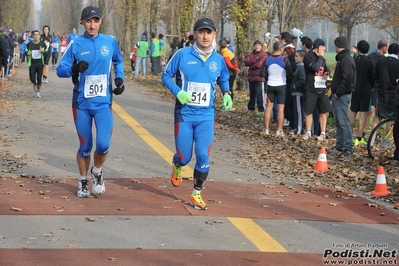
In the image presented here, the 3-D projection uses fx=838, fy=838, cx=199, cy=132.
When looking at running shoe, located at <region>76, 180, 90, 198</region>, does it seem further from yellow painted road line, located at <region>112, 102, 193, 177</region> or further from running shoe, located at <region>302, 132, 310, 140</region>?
running shoe, located at <region>302, 132, 310, 140</region>

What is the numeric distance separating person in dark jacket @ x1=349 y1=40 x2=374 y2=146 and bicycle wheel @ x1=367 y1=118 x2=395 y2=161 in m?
1.19

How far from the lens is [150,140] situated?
14891mm

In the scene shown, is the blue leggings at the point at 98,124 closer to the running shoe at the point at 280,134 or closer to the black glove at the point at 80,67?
the black glove at the point at 80,67

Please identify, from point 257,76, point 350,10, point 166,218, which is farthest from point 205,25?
point 350,10

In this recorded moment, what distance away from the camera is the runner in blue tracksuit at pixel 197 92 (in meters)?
8.95

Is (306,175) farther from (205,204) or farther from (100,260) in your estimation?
(100,260)

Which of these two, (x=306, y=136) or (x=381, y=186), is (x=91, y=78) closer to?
(x=381, y=186)

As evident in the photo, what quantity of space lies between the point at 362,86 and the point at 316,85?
2.83 feet

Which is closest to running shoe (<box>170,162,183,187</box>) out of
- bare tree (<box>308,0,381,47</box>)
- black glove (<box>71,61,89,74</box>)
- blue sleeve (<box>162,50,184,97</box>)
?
blue sleeve (<box>162,50,184,97</box>)

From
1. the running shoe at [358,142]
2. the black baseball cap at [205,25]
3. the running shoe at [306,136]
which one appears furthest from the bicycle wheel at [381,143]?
the black baseball cap at [205,25]

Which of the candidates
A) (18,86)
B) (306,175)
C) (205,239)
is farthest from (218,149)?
(18,86)

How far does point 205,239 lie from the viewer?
7520mm

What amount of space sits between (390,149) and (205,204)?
653cm

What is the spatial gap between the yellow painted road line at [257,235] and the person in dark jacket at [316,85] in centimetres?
772
